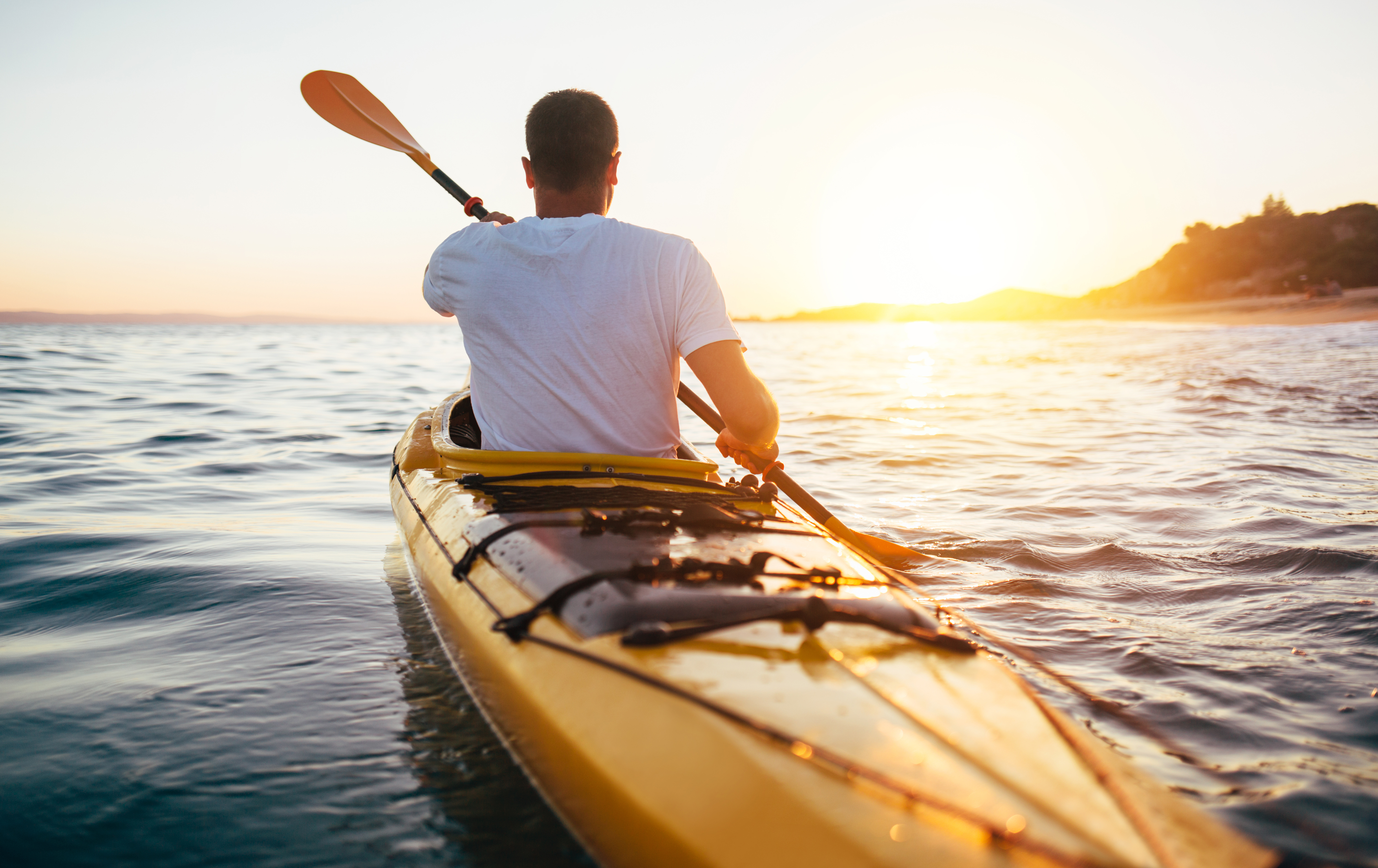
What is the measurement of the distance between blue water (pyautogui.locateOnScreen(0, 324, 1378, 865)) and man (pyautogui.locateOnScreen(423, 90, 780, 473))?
3.67 ft

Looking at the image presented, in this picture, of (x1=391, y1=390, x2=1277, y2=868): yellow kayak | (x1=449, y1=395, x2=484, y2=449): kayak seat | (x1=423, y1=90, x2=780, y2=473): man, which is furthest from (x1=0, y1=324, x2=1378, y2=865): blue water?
(x1=423, y1=90, x2=780, y2=473): man

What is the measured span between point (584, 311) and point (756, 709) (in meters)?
1.46

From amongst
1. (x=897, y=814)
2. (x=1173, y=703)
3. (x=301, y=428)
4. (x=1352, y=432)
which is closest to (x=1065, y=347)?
(x=1352, y=432)

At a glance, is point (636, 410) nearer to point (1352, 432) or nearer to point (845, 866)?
point (845, 866)

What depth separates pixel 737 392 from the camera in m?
2.64

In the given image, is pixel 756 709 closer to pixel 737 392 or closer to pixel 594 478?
pixel 737 392

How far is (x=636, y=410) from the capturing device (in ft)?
9.20

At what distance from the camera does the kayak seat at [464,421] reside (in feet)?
15.3

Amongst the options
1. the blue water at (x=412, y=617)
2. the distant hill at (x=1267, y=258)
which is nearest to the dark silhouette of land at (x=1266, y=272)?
the distant hill at (x=1267, y=258)

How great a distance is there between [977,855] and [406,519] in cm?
318

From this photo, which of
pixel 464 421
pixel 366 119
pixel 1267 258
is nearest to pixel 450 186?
pixel 366 119

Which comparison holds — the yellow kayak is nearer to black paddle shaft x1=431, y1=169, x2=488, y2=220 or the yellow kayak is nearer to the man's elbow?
the man's elbow

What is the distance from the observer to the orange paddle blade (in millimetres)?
5531

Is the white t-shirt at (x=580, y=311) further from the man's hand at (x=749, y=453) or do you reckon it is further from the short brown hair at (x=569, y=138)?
the man's hand at (x=749, y=453)
